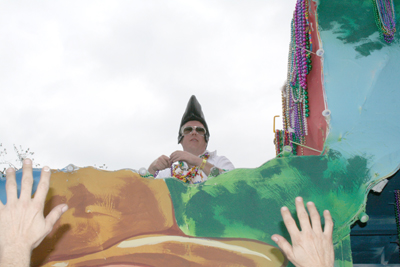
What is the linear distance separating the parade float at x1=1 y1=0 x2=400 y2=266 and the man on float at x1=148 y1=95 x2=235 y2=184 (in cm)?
31

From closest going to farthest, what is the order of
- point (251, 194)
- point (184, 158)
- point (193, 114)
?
point (251, 194), point (184, 158), point (193, 114)

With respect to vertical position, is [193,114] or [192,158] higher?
[193,114]

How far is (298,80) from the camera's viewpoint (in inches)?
111

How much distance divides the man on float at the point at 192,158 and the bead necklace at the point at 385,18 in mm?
1633

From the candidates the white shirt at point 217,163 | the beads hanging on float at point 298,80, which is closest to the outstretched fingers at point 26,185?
the white shirt at point 217,163

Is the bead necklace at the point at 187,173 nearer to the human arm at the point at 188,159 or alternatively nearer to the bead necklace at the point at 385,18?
the human arm at the point at 188,159

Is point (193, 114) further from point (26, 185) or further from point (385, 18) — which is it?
point (26, 185)

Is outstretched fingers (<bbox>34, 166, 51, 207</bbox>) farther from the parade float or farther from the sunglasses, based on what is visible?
the sunglasses

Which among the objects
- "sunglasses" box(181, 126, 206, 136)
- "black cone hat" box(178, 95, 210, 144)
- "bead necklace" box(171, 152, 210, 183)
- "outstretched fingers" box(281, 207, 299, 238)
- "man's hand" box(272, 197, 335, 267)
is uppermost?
"black cone hat" box(178, 95, 210, 144)

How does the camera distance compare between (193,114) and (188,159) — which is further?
(193,114)

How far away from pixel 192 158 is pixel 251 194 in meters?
0.73

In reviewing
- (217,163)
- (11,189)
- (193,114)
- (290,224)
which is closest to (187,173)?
(217,163)

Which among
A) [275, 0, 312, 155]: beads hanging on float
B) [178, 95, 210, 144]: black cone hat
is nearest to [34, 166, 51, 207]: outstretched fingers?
[275, 0, 312, 155]: beads hanging on float

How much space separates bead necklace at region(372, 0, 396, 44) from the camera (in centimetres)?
262
